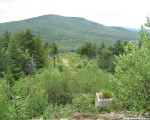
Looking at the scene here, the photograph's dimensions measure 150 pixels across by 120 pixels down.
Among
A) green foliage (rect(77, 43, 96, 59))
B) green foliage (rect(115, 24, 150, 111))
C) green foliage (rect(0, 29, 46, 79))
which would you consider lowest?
green foliage (rect(77, 43, 96, 59))

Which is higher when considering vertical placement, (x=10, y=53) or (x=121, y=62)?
(x=121, y=62)

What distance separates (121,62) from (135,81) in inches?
35.1

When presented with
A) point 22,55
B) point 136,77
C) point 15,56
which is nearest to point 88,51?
point 22,55

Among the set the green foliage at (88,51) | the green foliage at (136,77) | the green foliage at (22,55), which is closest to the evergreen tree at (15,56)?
the green foliage at (22,55)

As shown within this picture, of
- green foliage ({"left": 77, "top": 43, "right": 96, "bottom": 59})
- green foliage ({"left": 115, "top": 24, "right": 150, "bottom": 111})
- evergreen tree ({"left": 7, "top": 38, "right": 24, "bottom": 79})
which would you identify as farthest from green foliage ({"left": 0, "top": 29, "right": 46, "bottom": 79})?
green foliage ({"left": 115, "top": 24, "right": 150, "bottom": 111})

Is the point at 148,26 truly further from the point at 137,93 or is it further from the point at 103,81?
the point at 103,81

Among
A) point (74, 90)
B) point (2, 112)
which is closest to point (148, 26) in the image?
point (2, 112)

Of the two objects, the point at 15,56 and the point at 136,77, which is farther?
the point at 15,56

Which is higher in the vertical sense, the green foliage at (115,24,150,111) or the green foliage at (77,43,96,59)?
→ the green foliage at (115,24,150,111)

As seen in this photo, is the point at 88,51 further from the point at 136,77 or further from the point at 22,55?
the point at 136,77

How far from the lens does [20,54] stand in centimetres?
5597

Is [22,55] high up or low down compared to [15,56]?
up

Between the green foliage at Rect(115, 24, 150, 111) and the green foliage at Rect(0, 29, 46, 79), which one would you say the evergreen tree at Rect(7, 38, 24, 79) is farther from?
the green foliage at Rect(115, 24, 150, 111)

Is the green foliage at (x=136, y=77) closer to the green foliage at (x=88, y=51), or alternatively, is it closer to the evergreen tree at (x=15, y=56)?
the evergreen tree at (x=15, y=56)
